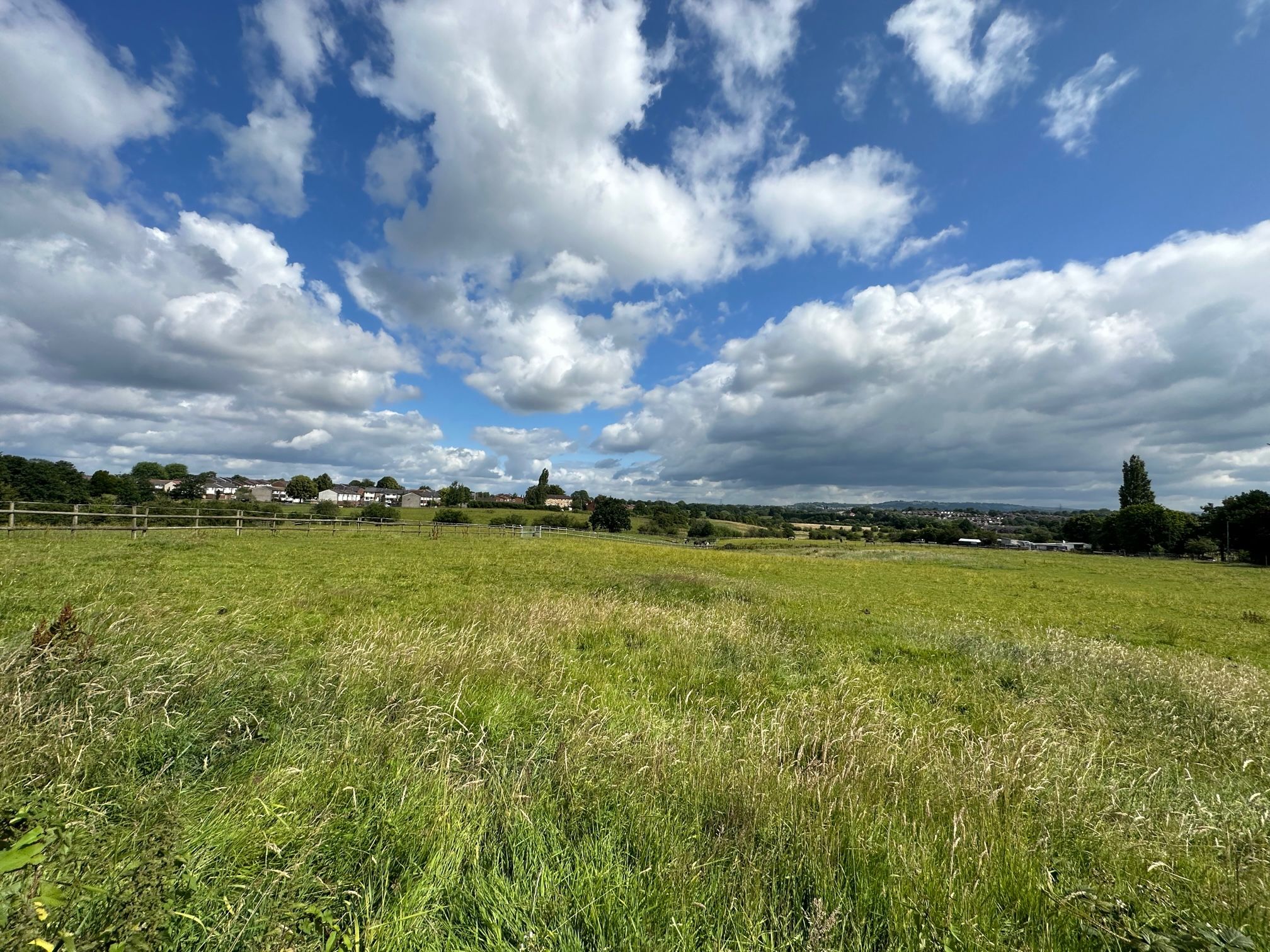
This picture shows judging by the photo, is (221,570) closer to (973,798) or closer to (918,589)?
(973,798)

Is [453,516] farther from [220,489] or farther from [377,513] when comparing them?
[220,489]

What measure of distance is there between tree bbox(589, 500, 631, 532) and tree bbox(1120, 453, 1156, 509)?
108182mm

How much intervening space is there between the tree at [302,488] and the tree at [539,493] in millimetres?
58302

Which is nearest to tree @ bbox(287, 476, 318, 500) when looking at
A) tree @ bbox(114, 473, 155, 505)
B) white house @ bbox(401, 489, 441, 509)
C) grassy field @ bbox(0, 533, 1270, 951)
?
white house @ bbox(401, 489, 441, 509)

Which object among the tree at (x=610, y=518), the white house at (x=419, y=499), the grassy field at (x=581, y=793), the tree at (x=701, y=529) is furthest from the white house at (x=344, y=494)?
the grassy field at (x=581, y=793)

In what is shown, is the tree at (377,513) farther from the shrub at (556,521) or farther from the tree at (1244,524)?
the tree at (1244,524)

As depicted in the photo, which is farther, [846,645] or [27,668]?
[846,645]

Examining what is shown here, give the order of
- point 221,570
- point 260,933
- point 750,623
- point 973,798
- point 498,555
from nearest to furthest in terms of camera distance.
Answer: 1. point 260,933
2. point 973,798
3. point 750,623
4. point 221,570
5. point 498,555

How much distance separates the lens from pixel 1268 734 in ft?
25.6

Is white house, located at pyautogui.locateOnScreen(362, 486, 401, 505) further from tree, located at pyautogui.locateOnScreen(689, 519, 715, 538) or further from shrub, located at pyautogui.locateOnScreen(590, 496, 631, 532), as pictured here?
tree, located at pyautogui.locateOnScreen(689, 519, 715, 538)

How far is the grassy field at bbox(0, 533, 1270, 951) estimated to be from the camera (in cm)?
280

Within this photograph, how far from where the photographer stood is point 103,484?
8825 centimetres

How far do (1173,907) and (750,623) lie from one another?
10794mm

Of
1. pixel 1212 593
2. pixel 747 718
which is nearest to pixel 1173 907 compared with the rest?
pixel 747 718
